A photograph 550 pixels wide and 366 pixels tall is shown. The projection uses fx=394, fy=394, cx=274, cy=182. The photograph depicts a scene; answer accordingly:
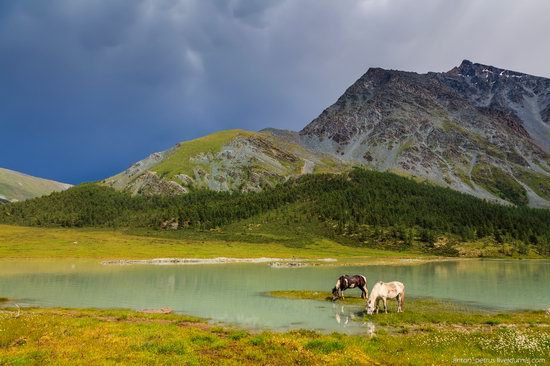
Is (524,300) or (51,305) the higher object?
(524,300)

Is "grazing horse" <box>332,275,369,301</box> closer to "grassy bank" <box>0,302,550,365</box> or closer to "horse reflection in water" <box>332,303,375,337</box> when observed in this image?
"horse reflection in water" <box>332,303,375,337</box>

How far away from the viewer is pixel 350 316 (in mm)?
36719

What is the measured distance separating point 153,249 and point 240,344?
12649 cm

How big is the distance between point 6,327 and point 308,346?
1998cm

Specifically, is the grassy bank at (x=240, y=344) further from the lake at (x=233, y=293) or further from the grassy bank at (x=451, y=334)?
the lake at (x=233, y=293)

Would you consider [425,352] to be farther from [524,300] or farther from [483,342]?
[524,300]

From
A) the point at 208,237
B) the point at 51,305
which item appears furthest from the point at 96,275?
the point at 208,237

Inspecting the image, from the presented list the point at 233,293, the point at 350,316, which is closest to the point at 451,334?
the point at 350,316

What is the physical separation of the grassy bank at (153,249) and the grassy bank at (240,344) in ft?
322

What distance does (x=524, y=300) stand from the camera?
49906 millimetres

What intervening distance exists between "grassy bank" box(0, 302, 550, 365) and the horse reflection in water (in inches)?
37.6

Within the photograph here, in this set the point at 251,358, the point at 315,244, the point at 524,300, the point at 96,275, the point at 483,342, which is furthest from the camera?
the point at 315,244

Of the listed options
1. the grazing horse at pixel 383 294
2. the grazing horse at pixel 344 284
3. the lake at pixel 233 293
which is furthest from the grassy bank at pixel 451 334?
the lake at pixel 233 293

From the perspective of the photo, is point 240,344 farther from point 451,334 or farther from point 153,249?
point 153,249
